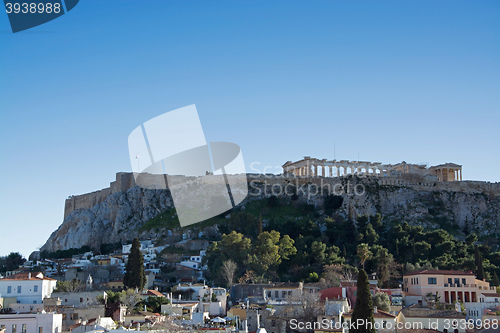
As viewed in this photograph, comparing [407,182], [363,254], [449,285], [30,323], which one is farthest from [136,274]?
[407,182]

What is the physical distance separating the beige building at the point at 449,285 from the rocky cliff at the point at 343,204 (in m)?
20.9

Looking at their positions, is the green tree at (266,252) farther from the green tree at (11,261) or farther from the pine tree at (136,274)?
the green tree at (11,261)

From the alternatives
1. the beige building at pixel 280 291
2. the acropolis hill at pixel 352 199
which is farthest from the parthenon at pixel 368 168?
the beige building at pixel 280 291

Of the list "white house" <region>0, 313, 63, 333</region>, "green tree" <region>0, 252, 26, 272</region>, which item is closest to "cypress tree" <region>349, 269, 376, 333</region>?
"white house" <region>0, 313, 63, 333</region>

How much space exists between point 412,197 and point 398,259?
19043 mm

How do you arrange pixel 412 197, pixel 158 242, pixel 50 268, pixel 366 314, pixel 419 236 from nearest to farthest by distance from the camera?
pixel 366 314 → pixel 419 236 → pixel 50 268 → pixel 158 242 → pixel 412 197

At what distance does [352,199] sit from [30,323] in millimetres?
49393

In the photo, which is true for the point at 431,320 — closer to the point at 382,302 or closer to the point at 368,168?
the point at 382,302

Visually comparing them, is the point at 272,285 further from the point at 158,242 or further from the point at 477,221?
the point at 477,221

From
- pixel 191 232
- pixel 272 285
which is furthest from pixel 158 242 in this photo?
pixel 272 285

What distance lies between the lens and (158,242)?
240 feet

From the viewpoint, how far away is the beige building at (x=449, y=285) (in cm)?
4912

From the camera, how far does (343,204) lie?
74.6 m

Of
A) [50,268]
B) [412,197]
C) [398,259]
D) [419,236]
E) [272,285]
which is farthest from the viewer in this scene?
[412,197]
